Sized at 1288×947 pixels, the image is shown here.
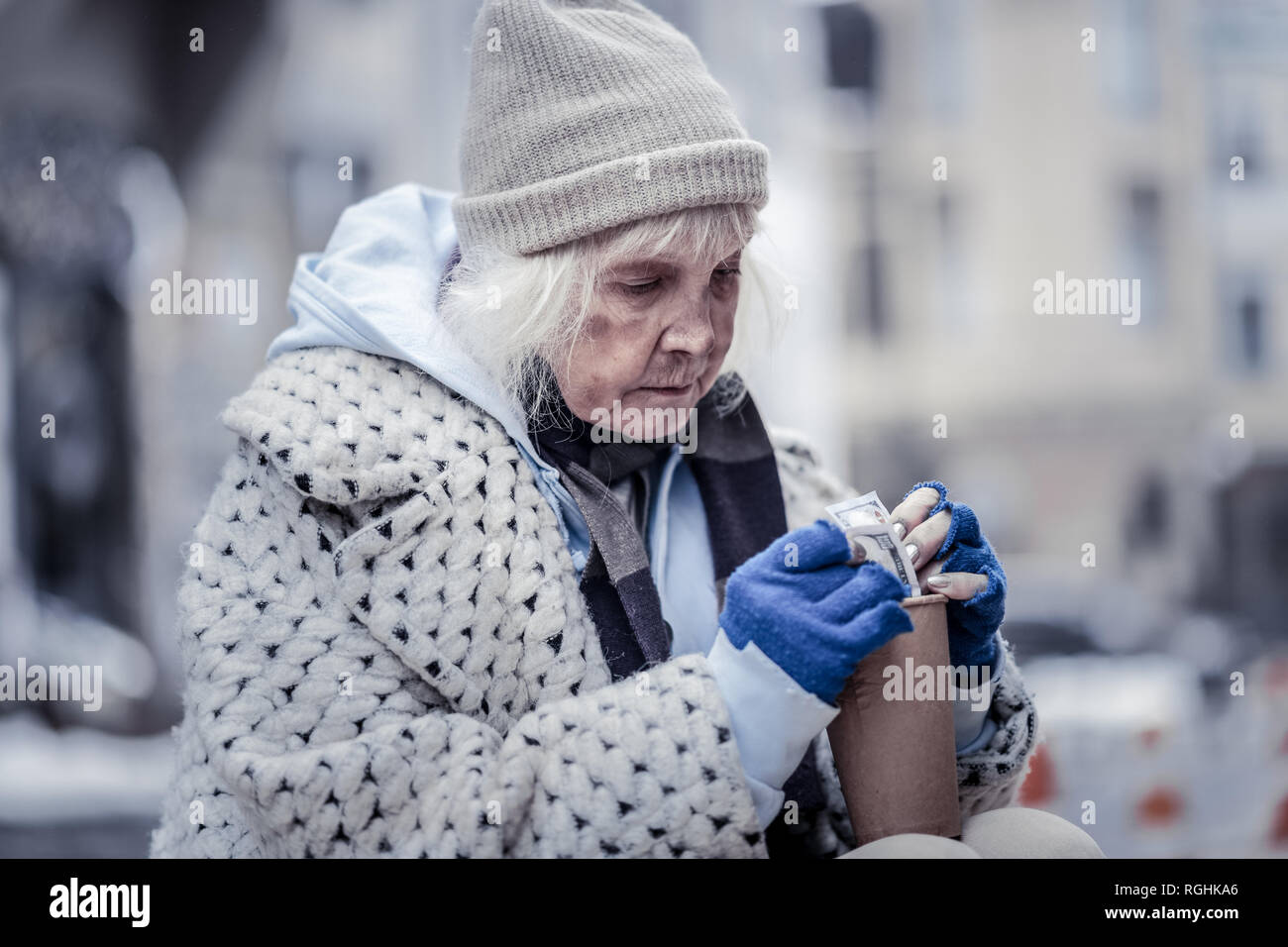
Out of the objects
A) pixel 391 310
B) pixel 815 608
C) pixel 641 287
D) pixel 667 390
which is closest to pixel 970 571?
pixel 815 608

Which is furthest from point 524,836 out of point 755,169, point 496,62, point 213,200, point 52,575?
point 213,200

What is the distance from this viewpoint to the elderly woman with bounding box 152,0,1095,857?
4.73ft

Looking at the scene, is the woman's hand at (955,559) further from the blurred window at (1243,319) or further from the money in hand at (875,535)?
the blurred window at (1243,319)

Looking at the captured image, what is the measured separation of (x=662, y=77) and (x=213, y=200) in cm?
845

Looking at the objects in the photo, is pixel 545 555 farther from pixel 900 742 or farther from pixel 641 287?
pixel 900 742

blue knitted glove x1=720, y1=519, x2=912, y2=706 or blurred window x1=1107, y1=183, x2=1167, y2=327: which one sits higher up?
blurred window x1=1107, y1=183, x2=1167, y2=327

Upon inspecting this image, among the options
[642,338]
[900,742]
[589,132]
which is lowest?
[900,742]

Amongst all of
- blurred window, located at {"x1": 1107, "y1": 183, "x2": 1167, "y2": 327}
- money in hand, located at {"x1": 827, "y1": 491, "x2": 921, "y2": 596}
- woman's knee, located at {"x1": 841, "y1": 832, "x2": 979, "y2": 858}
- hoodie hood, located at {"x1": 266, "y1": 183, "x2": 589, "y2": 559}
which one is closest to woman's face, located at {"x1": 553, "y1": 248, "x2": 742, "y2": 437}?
hoodie hood, located at {"x1": 266, "y1": 183, "x2": 589, "y2": 559}

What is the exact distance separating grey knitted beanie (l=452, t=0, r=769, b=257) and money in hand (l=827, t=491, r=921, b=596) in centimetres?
48

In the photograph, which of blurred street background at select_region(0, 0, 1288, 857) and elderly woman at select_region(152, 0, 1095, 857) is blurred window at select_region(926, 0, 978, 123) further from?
elderly woman at select_region(152, 0, 1095, 857)

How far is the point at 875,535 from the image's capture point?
1535 mm

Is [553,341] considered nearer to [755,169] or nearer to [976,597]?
[755,169]

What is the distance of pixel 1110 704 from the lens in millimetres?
8195

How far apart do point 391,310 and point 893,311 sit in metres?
14.4
